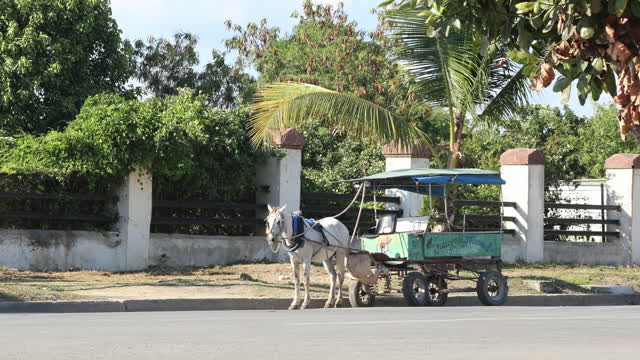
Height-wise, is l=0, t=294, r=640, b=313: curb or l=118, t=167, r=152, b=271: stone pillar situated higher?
l=118, t=167, r=152, b=271: stone pillar

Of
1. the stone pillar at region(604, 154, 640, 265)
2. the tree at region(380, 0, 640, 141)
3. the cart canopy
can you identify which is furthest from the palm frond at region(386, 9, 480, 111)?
the tree at region(380, 0, 640, 141)

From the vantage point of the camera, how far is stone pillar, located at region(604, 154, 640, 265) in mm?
25781

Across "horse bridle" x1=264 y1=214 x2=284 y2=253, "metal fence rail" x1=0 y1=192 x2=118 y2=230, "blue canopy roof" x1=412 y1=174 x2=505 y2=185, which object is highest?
"blue canopy roof" x1=412 y1=174 x2=505 y2=185

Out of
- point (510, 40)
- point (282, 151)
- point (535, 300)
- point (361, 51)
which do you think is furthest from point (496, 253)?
point (361, 51)

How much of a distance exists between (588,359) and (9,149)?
14596 mm

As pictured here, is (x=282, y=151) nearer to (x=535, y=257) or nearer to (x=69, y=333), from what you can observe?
(x=535, y=257)

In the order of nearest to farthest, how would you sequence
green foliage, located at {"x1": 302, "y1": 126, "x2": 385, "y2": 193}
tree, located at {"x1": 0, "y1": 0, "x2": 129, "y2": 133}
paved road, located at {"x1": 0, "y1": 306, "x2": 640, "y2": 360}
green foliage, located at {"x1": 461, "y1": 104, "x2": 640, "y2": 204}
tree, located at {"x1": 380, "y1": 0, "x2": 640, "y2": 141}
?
tree, located at {"x1": 380, "y1": 0, "x2": 640, "y2": 141} < paved road, located at {"x1": 0, "y1": 306, "x2": 640, "y2": 360} < green foliage, located at {"x1": 302, "y1": 126, "x2": 385, "y2": 193} < tree, located at {"x1": 0, "y1": 0, "x2": 129, "y2": 133} < green foliage, located at {"x1": 461, "y1": 104, "x2": 640, "y2": 204}

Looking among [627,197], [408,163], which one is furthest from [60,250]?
[627,197]

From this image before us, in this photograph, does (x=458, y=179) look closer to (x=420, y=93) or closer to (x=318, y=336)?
(x=420, y=93)

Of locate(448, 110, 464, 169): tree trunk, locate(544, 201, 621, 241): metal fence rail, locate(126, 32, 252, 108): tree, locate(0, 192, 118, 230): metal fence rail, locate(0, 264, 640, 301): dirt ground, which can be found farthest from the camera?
locate(126, 32, 252, 108): tree

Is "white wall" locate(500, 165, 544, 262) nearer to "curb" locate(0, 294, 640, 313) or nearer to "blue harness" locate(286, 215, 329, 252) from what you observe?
"curb" locate(0, 294, 640, 313)

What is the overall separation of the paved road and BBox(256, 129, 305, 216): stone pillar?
740 cm

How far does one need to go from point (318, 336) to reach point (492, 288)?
25.0 ft

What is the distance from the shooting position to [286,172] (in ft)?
71.5
